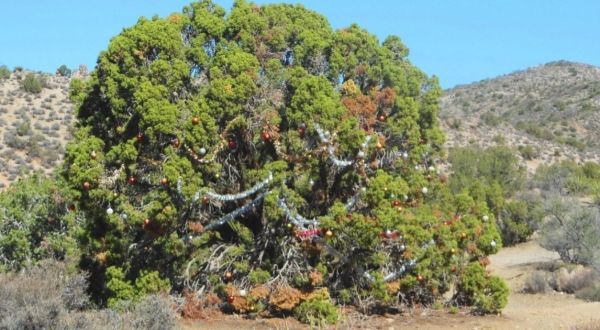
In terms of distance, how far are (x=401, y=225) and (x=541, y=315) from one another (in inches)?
128

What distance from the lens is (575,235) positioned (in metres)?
21.7

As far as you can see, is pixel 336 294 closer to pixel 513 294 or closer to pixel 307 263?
pixel 307 263

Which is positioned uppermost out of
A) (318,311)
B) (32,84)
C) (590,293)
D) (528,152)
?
(32,84)

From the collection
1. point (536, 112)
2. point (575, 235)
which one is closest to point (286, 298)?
point (575, 235)

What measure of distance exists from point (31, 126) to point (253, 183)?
33.9 m

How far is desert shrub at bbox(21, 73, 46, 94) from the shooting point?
49375mm

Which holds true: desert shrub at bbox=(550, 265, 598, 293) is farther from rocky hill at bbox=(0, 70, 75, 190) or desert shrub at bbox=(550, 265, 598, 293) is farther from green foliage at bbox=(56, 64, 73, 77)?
green foliage at bbox=(56, 64, 73, 77)

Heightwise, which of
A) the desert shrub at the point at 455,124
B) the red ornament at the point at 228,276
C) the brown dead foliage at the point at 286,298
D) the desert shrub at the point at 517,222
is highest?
the desert shrub at the point at 455,124

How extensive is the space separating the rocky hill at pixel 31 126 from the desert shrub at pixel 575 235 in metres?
22.5

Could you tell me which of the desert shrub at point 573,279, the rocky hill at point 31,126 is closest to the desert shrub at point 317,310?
the desert shrub at point 573,279

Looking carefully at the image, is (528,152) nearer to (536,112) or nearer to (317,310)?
(536,112)

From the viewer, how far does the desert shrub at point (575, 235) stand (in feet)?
69.6

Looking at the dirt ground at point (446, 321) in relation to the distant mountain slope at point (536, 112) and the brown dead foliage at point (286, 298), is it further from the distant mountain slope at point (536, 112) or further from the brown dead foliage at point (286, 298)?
the distant mountain slope at point (536, 112)

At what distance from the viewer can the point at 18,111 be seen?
4588 cm
